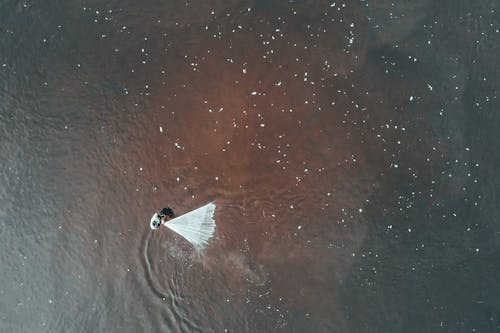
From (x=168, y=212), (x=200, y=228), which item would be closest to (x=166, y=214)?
(x=168, y=212)

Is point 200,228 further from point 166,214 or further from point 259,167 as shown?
point 259,167

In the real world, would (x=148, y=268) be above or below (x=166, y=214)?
below

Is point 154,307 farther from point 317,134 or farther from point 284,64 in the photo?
point 284,64

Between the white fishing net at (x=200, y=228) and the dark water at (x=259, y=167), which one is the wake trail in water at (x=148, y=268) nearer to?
the dark water at (x=259, y=167)

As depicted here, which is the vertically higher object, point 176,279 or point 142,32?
point 142,32

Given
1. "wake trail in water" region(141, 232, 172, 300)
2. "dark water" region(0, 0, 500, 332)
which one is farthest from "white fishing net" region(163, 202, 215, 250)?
"wake trail in water" region(141, 232, 172, 300)

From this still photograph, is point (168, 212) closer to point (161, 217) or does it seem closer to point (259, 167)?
point (161, 217)

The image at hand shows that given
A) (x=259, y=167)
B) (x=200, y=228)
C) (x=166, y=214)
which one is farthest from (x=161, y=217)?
(x=259, y=167)

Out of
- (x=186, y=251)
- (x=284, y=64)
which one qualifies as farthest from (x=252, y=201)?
(x=284, y=64)
